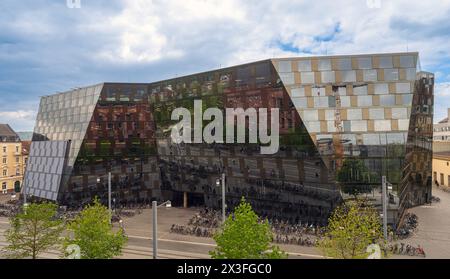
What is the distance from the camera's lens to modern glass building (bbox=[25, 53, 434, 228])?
3372 cm

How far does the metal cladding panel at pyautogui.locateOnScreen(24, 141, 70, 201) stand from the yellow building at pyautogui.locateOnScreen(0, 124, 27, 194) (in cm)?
1923

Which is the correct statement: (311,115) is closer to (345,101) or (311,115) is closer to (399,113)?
(345,101)

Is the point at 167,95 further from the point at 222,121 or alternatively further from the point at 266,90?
the point at 266,90

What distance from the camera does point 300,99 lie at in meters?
35.2

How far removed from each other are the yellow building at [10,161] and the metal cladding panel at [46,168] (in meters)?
19.2

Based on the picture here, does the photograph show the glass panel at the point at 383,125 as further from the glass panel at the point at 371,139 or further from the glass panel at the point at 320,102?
the glass panel at the point at 320,102

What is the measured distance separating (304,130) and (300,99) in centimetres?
329

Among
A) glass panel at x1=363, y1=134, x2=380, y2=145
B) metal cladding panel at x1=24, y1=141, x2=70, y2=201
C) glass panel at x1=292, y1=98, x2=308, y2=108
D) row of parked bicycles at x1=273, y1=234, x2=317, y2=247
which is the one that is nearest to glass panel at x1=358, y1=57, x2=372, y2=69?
glass panel at x1=292, y1=98, x2=308, y2=108

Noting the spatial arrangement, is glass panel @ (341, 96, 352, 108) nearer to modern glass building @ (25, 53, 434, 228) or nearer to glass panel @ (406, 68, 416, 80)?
modern glass building @ (25, 53, 434, 228)

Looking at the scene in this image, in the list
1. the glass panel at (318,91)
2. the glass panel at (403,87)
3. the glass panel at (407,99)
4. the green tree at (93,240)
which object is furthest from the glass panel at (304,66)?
the green tree at (93,240)

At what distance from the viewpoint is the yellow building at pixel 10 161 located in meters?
73.2

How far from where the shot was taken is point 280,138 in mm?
37531
